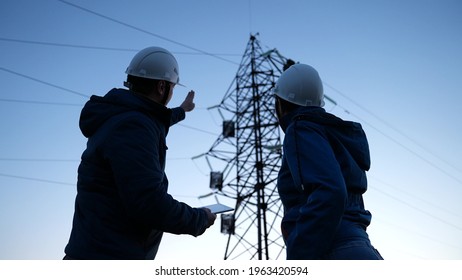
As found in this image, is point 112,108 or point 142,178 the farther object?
point 112,108

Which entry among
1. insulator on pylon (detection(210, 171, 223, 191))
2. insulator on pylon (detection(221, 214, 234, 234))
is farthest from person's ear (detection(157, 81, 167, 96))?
insulator on pylon (detection(210, 171, 223, 191))

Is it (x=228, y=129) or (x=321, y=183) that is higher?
(x=228, y=129)

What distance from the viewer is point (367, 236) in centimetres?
204

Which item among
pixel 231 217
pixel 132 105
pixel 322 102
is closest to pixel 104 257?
pixel 132 105

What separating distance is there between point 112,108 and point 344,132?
1347 millimetres

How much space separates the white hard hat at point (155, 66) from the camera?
271 cm

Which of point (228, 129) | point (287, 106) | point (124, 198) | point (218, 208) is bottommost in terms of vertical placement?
point (124, 198)

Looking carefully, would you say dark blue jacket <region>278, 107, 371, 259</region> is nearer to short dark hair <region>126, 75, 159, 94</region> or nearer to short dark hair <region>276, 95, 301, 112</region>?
short dark hair <region>276, 95, 301, 112</region>

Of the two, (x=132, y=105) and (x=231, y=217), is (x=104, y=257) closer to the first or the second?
(x=132, y=105)

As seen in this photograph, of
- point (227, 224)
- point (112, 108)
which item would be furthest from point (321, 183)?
point (227, 224)

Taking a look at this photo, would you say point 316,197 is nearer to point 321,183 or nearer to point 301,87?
point 321,183

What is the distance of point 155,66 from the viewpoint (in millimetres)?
2740

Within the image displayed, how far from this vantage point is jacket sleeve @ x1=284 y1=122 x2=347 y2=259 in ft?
6.10

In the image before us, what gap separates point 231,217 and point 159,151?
13.4 m
